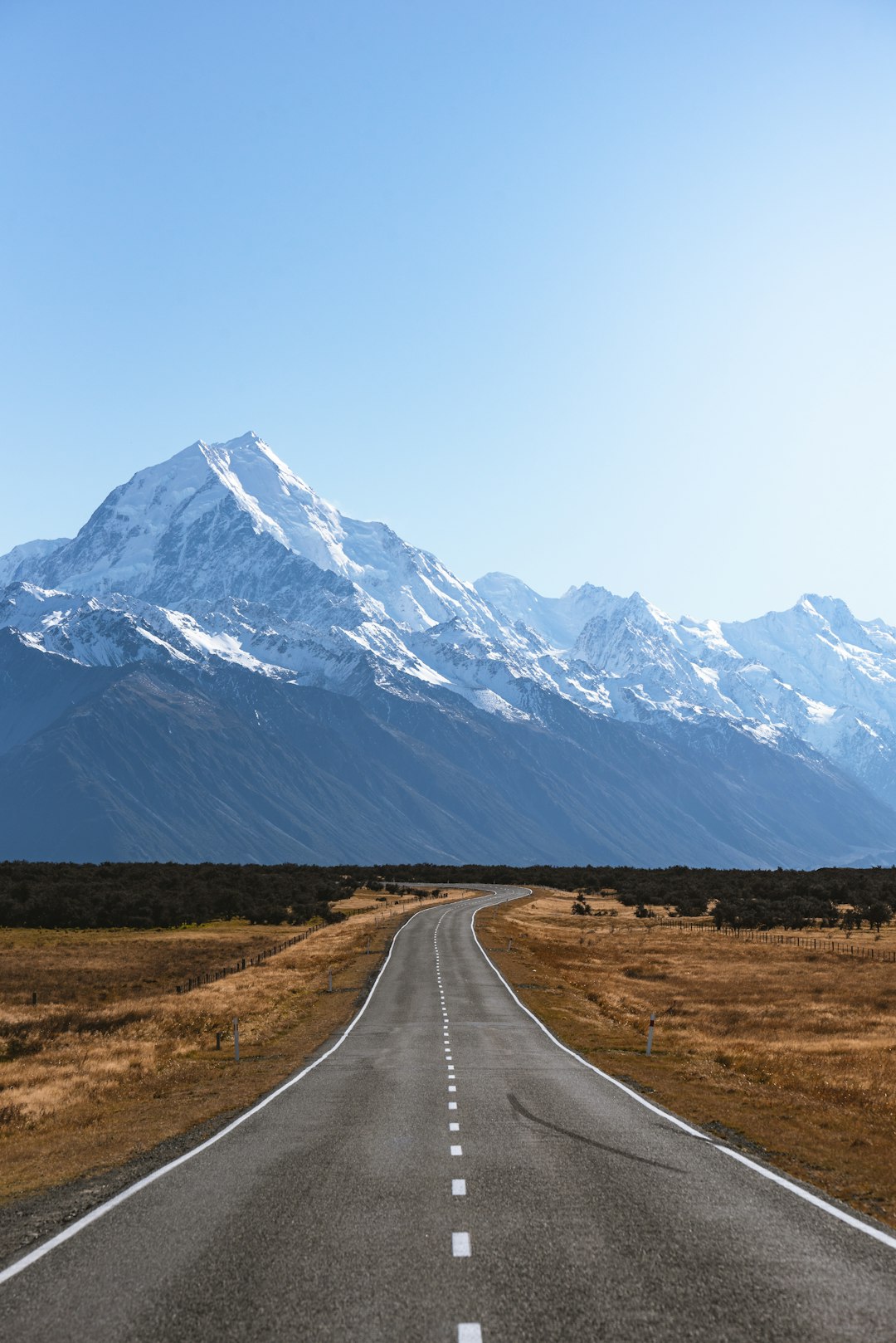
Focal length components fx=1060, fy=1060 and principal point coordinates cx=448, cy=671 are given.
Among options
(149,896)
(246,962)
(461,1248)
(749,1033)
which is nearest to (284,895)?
(149,896)

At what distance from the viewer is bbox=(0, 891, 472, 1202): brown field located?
23094 mm

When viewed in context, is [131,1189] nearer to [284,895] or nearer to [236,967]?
[236,967]

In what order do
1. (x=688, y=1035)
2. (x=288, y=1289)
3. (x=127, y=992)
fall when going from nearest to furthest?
(x=288, y=1289) < (x=688, y=1035) < (x=127, y=992)

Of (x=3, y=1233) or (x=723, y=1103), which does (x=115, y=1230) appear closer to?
(x=3, y=1233)

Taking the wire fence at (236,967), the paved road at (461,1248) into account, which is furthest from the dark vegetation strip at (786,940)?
the paved road at (461,1248)

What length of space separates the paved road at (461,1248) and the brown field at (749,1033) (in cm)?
251

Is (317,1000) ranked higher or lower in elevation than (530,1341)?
lower

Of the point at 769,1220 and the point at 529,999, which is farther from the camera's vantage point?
the point at 529,999

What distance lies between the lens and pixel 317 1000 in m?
49.3

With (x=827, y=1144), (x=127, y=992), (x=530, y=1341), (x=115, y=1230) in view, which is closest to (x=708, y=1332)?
(x=530, y=1341)

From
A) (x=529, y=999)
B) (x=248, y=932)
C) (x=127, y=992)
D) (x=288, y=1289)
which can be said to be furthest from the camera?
(x=248, y=932)

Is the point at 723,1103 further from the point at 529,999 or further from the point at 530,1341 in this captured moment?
the point at 529,999

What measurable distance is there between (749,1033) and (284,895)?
284 ft

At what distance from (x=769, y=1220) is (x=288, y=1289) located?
6145mm
